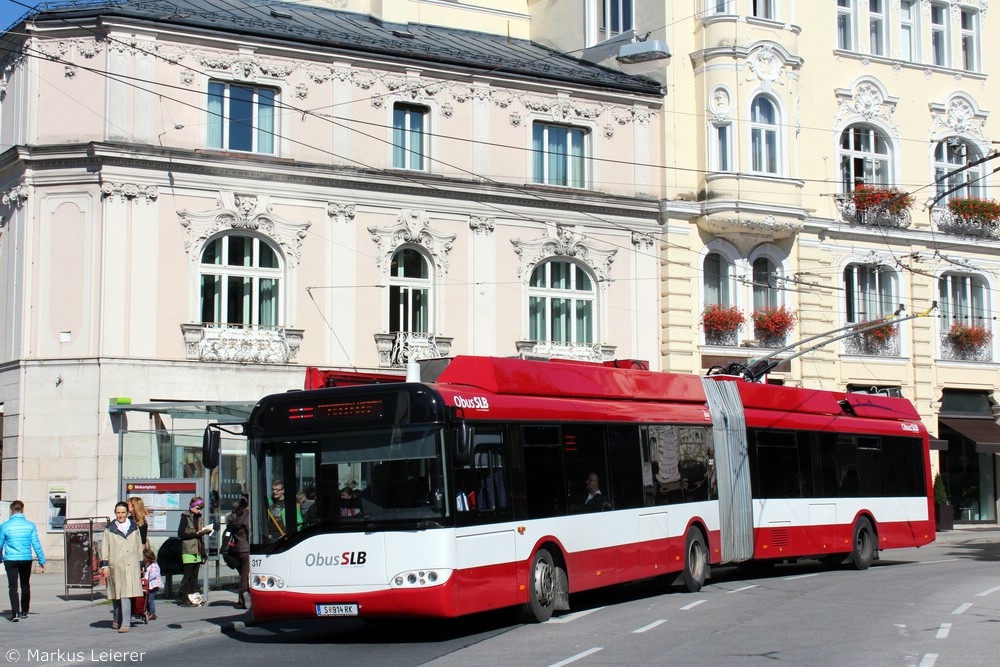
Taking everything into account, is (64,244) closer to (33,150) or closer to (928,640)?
(33,150)

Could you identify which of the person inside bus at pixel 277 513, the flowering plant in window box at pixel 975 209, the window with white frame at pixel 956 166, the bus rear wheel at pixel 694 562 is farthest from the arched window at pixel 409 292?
the flowering plant in window box at pixel 975 209

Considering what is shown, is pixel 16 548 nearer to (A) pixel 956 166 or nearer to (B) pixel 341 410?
(B) pixel 341 410

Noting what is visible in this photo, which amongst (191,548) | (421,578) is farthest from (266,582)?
(191,548)

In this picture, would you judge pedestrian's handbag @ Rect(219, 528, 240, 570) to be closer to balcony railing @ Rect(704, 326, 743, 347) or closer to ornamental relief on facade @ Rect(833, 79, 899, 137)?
balcony railing @ Rect(704, 326, 743, 347)

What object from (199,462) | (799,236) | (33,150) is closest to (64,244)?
(33,150)

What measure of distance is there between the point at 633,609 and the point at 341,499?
5.08m

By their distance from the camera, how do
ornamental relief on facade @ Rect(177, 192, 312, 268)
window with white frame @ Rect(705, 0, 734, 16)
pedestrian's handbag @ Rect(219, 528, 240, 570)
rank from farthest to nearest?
window with white frame @ Rect(705, 0, 734, 16) < ornamental relief on facade @ Rect(177, 192, 312, 268) < pedestrian's handbag @ Rect(219, 528, 240, 570)

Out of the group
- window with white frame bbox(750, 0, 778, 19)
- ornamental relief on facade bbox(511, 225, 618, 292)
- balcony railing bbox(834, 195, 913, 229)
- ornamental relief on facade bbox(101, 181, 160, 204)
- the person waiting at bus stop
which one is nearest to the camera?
the person waiting at bus stop

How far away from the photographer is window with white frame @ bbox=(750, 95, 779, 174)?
35344 mm

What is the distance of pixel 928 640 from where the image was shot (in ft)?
45.0

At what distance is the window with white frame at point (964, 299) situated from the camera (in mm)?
39344

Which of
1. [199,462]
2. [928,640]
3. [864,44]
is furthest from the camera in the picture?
[864,44]

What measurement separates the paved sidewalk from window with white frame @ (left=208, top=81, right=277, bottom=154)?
36.5 feet

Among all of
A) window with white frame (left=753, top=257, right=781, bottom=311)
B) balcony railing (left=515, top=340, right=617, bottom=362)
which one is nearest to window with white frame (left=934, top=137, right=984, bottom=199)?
window with white frame (left=753, top=257, right=781, bottom=311)
